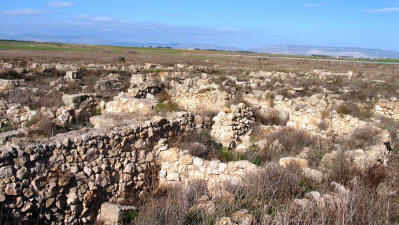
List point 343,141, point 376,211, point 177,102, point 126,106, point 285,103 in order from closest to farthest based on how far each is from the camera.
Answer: point 376,211 → point 343,141 → point 126,106 → point 285,103 → point 177,102

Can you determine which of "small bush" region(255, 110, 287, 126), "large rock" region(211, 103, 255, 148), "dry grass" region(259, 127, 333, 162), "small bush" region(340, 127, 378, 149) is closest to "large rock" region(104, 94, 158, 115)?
"large rock" region(211, 103, 255, 148)

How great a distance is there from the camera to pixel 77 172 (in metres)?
5.31

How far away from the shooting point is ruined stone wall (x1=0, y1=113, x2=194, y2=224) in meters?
4.65

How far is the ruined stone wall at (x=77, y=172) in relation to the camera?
4.65m

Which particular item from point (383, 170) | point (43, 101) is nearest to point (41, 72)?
point (43, 101)

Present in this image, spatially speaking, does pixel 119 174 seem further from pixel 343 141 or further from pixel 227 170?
pixel 343 141

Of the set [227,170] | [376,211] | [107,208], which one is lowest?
[107,208]

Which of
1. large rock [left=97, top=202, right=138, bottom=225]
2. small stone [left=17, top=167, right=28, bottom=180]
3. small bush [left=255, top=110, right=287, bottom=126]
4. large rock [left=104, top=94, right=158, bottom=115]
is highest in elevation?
large rock [left=104, top=94, right=158, bottom=115]

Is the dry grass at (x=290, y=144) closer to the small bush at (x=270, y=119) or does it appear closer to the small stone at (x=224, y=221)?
the small bush at (x=270, y=119)

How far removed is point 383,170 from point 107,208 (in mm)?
4819

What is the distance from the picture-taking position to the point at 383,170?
5.09m

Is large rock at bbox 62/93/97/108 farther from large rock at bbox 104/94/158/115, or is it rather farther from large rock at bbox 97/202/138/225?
large rock at bbox 97/202/138/225

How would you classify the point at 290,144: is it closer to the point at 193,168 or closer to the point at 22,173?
the point at 193,168

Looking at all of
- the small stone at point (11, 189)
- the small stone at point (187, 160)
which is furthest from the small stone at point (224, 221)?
the small stone at point (11, 189)
